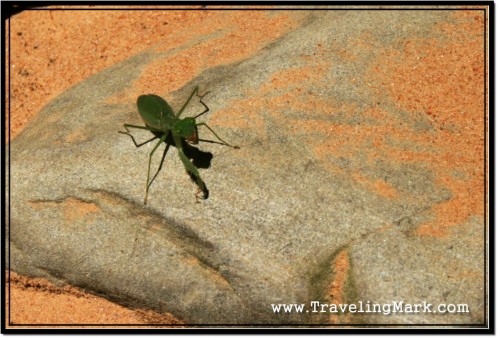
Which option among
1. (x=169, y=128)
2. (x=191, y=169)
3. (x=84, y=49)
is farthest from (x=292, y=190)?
(x=84, y=49)

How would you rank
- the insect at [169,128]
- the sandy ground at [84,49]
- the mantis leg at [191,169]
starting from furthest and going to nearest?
the sandy ground at [84,49] < the insect at [169,128] < the mantis leg at [191,169]

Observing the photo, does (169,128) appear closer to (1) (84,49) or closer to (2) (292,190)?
(2) (292,190)

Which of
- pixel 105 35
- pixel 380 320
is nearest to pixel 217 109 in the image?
pixel 380 320

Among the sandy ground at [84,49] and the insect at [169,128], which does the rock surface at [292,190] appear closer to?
the insect at [169,128]

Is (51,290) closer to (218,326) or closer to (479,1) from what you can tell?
(218,326)

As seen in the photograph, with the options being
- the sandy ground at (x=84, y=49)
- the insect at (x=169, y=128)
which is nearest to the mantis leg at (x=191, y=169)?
the insect at (x=169, y=128)

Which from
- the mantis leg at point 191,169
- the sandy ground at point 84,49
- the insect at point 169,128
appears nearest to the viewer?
the mantis leg at point 191,169

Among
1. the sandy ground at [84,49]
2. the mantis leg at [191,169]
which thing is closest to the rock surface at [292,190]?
the mantis leg at [191,169]

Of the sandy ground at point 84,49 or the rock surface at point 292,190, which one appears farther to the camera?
the sandy ground at point 84,49
